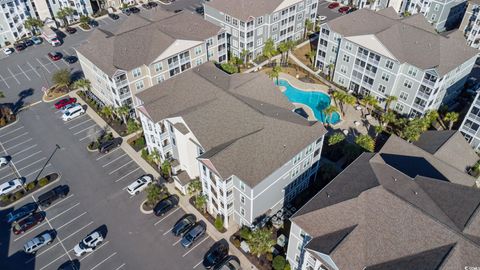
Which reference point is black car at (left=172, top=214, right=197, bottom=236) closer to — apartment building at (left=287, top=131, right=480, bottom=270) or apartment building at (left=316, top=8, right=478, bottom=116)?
apartment building at (left=287, top=131, right=480, bottom=270)

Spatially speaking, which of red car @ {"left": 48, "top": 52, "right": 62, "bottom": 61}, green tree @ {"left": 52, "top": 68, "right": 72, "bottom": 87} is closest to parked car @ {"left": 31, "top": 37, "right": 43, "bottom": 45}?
red car @ {"left": 48, "top": 52, "right": 62, "bottom": 61}

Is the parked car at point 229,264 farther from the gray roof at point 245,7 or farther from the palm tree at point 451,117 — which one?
the gray roof at point 245,7

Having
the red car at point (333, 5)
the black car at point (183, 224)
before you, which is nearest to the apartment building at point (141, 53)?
the black car at point (183, 224)

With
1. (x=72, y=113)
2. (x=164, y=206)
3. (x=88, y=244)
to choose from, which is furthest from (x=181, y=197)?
(x=72, y=113)

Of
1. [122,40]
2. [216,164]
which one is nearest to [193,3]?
[122,40]

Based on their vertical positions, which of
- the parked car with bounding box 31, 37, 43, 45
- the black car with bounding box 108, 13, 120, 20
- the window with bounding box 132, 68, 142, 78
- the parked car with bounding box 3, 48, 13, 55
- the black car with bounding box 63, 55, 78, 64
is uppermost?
the window with bounding box 132, 68, 142, 78

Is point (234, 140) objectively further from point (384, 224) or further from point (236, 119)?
point (384, 224)
